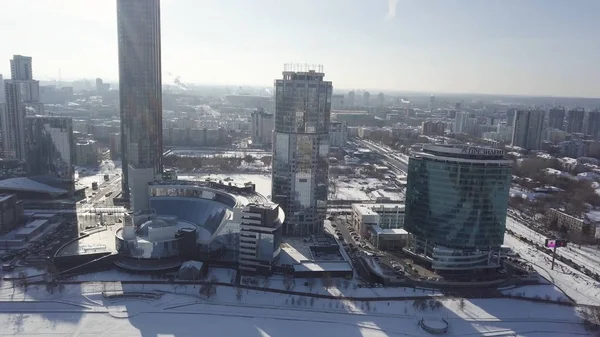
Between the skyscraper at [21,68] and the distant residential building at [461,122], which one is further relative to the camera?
the distant residential building at [461,122]

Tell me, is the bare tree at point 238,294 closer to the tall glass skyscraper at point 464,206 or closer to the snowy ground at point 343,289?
the snowy ground at point 343,289

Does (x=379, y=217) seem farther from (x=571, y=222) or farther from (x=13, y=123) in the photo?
(x=13, y=123)

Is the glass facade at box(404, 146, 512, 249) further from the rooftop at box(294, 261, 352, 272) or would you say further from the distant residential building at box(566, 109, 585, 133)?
the distant residential building at box(566, 109, 585, 133)

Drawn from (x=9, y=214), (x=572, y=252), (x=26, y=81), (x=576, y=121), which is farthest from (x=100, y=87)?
(x=572, y=252)

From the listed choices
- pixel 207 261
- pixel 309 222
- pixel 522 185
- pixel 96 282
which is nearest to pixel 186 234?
pixel 207 261

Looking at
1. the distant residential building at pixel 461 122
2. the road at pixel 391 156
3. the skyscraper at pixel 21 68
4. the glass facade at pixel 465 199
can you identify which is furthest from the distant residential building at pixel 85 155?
the distant residential building at pixel 461 122

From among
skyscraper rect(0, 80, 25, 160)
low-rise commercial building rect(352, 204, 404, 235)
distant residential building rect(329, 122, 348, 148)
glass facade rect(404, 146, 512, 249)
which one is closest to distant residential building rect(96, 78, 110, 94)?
skyscraper rect(0, 80, 25, 160)

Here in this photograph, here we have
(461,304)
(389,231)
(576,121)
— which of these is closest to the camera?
(461,304)
